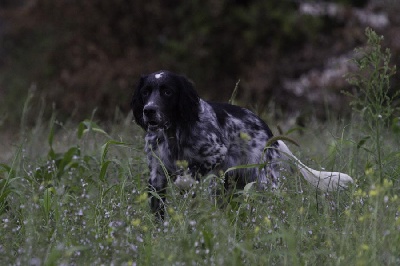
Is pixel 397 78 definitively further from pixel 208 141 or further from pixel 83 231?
pixel 83 231

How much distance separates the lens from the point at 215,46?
14.2m

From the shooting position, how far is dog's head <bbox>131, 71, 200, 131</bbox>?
5668 millimetres

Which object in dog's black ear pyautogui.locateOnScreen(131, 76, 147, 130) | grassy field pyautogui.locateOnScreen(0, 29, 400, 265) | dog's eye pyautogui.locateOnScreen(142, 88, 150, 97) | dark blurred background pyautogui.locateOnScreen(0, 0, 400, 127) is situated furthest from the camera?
dark blurred background pyautogui.locateOnScreen(0, 0, 400, 127)

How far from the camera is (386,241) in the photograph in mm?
3447


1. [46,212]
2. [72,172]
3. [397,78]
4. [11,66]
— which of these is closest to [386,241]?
[46,212]

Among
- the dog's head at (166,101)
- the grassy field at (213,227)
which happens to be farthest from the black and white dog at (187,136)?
the grassy field at (213,227)

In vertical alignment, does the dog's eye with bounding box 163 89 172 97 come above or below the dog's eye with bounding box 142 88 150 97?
above

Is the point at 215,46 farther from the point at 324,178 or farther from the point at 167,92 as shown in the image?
the point at 324,178

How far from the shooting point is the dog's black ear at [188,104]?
19.0 feet

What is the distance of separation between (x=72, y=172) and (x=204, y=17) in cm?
840

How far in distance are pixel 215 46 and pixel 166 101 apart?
8.42 m

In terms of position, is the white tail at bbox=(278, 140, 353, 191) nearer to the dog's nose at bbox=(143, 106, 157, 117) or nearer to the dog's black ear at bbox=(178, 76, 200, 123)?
the dog's black ear at bbox=(178, 76, 200, 123)

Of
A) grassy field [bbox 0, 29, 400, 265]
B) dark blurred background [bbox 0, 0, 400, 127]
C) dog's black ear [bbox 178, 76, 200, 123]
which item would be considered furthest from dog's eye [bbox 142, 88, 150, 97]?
dark blurred background [bbox 0, 0, 400, 127]

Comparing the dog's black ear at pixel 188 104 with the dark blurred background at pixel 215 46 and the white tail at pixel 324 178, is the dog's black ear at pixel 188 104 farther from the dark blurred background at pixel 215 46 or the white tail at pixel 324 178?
the dark blurred background at pixel 215 46
